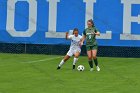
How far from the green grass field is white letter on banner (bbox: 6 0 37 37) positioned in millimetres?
2748

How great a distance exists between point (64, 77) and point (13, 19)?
39.0 ft

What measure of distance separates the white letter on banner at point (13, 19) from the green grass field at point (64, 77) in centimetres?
275

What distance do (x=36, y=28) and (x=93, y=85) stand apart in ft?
45.2

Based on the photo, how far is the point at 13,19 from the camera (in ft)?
99.0

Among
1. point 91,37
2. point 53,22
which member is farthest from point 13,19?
point 91,37

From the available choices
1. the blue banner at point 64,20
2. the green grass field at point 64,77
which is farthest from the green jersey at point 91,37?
the blue banner at point 64,20

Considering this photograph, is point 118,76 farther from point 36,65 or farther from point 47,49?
point 47,49

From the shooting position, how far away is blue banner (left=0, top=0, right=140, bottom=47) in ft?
95.8

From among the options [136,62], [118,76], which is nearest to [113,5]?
[136,62]

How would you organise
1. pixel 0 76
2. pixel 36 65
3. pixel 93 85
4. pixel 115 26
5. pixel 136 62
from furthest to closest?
pixel 115 26, pixel 136 62, pixel 36 65, pixel 0 76, pixel 93 85

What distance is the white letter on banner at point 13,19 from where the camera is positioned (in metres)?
30.0

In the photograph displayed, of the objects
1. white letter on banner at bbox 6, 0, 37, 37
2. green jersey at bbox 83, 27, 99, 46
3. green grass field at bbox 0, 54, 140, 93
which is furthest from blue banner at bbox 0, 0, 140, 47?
green jersey at bbox 83, 27, 99, 46

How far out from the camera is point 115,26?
29.2 m

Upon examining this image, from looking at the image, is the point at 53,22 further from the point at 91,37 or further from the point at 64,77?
the point at 64,77
